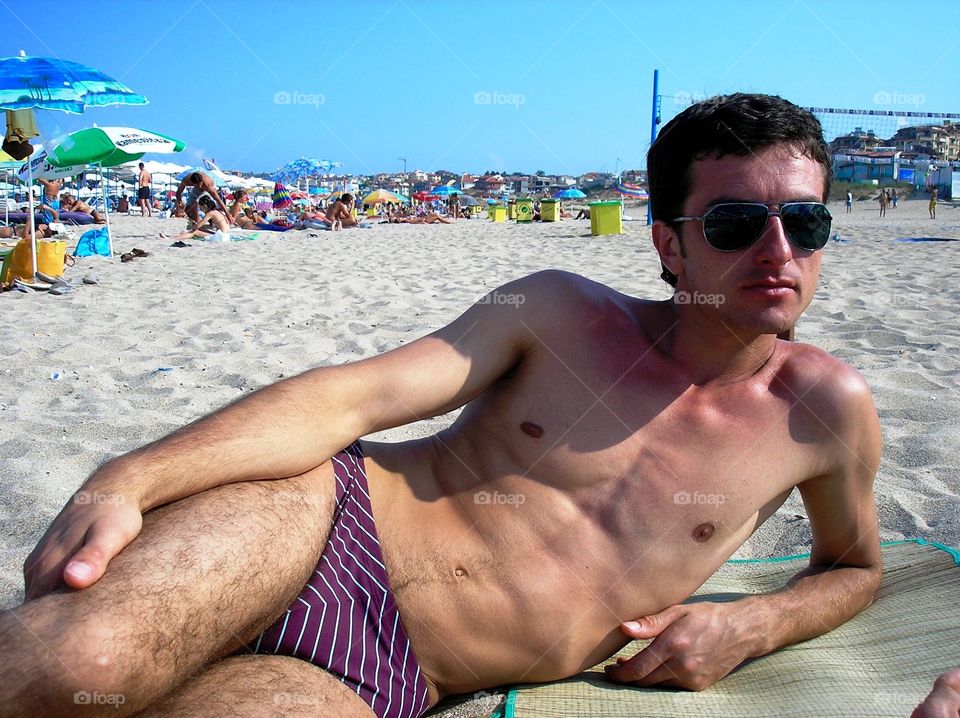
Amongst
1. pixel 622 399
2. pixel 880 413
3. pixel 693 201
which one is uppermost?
pixel 693 201

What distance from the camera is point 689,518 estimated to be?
1731 mm

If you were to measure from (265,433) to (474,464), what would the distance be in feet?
1.68

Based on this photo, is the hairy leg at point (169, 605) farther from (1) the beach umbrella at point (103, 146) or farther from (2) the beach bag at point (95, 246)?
(1) the beach umbrella at point (103, 146)

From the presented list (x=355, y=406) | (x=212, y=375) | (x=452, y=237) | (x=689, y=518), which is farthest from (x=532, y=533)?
(x=452, y=237)

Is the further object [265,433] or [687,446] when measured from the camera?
[687,446]

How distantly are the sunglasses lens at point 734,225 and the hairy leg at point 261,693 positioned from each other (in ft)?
3.97

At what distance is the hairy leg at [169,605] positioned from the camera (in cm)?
101

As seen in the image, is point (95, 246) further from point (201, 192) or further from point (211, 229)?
point (201, 192)

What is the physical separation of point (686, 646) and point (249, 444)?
103cm

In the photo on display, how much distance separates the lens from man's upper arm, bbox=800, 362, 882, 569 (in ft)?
5.92

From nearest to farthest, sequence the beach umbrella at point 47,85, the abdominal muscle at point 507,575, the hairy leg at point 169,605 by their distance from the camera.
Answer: the hairy leg at point 169,605
the abdominal muscle at point 507,575
the beach umbrella at point 47,85

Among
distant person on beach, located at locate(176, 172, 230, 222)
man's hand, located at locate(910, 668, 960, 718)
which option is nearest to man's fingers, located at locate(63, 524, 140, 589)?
man's hand, located at locate(910, 668, 960, 718)

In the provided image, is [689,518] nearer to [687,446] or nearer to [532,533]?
[687,446]

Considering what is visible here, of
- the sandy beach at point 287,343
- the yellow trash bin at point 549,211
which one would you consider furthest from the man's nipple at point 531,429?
the yellow trash bin at point 549,211
